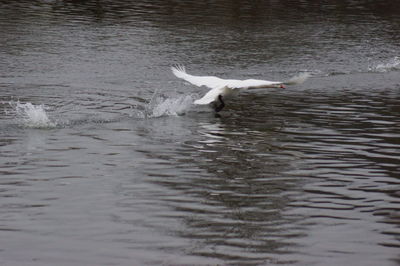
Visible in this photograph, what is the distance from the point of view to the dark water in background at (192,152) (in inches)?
301

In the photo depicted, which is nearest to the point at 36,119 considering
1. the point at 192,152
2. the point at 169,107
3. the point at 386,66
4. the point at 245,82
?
the point at 169,107

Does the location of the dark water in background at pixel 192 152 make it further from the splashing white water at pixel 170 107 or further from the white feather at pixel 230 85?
the white feather at pixel 230 85

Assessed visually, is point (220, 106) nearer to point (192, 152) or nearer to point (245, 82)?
point (245, 82)

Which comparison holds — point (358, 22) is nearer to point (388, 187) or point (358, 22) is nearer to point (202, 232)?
point (388, 187)

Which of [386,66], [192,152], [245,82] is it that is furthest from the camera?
[386,66]

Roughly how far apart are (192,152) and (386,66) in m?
9.34

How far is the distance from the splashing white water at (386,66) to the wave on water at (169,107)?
5.96m

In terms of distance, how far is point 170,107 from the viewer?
14.2 meters

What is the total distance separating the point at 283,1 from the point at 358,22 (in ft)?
19.9

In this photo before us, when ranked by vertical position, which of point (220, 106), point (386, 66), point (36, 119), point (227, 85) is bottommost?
point (386, 66)

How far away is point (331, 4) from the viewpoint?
109 feet

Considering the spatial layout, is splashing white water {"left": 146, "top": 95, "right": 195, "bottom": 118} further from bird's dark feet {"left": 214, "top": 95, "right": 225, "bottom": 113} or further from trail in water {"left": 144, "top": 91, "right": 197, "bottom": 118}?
bird's dark feet {"left": 214, "top": 95, "right": 225, "bottom": 113}

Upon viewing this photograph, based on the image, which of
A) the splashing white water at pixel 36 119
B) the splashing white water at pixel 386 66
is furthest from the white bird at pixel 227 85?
the splashing white water at pixel 386 66

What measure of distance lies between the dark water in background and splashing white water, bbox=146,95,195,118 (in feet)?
0.09
